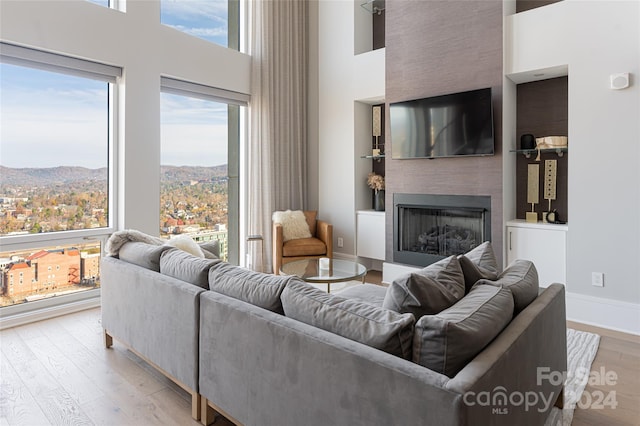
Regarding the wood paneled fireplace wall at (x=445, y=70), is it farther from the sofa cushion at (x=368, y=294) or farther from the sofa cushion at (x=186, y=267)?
the sofa cushion at (x=186, y=267)

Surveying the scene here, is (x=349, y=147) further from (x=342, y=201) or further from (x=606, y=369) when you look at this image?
(x=606, y=369)

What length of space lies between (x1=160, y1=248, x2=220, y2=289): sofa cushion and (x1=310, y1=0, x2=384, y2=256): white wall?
319 centimetres

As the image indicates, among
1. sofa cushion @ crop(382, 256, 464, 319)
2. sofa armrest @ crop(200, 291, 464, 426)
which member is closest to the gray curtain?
sofa armrest @ crop(200, 291, 464, 426)

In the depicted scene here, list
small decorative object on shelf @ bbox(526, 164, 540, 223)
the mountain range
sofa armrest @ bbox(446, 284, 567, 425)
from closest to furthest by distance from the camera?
sofa armrest @ bbox(446, 284, 567, 425) → the mountain range → small decorative object on shelf @ bbox(526, 164, 540, 223)

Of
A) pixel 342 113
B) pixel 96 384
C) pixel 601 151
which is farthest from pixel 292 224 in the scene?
pixel 601 151

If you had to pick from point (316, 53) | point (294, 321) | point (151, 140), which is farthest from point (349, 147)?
point (294, 321)

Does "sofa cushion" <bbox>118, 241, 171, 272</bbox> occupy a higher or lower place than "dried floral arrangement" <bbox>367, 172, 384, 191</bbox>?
lower

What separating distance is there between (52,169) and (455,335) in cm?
378

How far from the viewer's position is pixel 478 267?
1.98m

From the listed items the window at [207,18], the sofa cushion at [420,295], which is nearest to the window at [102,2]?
the window at [207,18]

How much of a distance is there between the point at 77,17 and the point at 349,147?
10.6ft

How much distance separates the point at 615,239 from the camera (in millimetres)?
3176

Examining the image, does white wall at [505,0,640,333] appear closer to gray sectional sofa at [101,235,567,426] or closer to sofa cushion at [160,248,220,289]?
gray sectional sofa at [101,235,567,426]

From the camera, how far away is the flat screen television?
3803 millimetres
